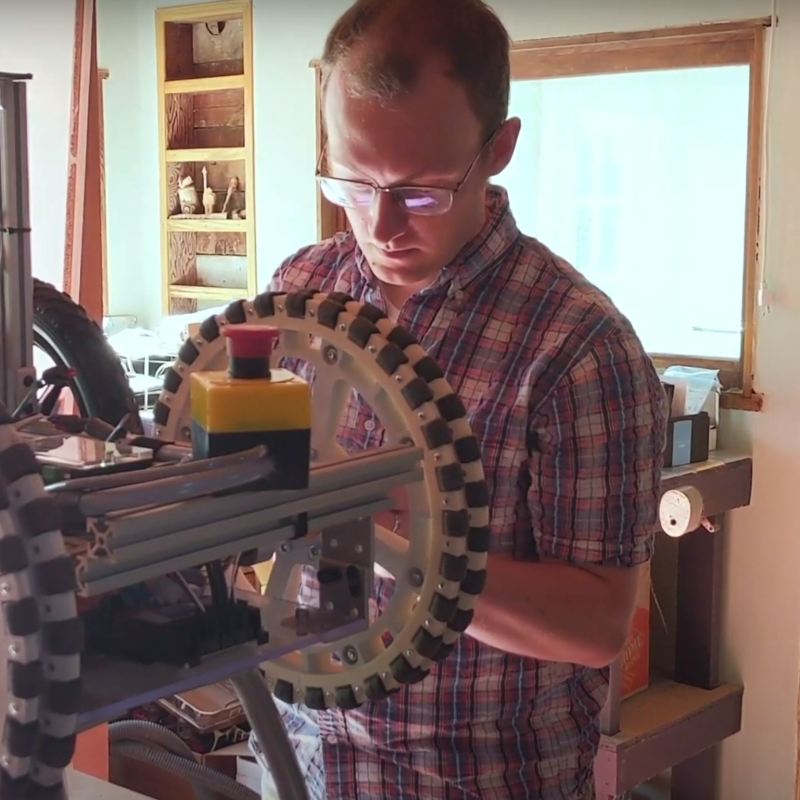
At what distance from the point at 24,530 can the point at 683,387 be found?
2146 mm

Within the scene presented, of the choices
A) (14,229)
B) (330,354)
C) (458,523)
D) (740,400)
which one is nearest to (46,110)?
(14,229)

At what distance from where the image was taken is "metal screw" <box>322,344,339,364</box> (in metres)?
0.73

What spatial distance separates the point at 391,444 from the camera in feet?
2.30

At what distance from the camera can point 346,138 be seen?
0.91m

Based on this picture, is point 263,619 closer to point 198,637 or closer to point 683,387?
point 198,637

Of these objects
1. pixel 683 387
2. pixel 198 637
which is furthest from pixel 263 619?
pixel 683 387

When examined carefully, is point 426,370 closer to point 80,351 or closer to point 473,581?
point 473,581

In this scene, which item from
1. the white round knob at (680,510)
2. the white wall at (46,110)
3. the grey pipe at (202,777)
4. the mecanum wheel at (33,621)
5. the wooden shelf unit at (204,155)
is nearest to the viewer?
the mecanum wheel at (33,621)

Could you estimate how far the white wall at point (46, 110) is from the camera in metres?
1.67

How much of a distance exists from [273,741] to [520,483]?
0.29 meters

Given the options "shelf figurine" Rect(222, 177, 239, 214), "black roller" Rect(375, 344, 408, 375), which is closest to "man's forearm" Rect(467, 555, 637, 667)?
"black roller" Rect(375, 344, 408, 375)

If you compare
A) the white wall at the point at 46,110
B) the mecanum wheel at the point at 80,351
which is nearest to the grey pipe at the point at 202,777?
the white wall at the point at 46,110

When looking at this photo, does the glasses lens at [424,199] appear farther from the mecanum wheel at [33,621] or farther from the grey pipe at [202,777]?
the grey pipe at [202,777]

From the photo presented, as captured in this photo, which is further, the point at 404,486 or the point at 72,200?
the point at 72,200
